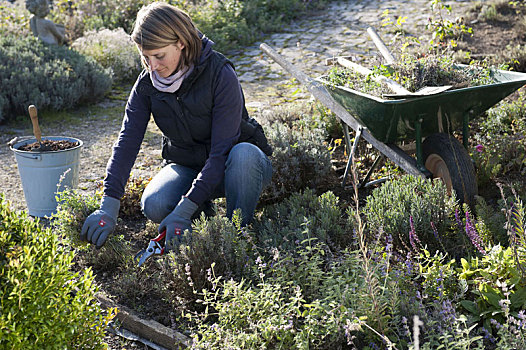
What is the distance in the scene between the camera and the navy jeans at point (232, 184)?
3088mm

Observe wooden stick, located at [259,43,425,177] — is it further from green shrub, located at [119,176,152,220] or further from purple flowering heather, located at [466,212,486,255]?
green shrub, located at [119,176,152,220]

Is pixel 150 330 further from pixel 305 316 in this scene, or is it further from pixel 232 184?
pixel 232 184

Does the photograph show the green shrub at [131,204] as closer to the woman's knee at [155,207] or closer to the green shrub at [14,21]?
the woman's knee at [155,207]

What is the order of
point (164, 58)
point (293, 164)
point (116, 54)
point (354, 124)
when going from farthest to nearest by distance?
1. point (116, 54)
2. point (293, 164)
3. point (354, 124)
4. point (164, 58)

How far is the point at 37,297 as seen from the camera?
1.85 m

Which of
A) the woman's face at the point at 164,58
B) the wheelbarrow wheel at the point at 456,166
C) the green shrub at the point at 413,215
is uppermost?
the woman's face at the point at 164,58

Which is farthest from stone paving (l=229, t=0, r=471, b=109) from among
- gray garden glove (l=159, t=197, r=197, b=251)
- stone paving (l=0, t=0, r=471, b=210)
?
gray garden glove (l=159, t=197, r=197, b=251)

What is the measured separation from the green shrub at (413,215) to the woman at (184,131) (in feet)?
2.23

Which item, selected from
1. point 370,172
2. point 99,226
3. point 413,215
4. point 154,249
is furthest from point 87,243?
point 370,172

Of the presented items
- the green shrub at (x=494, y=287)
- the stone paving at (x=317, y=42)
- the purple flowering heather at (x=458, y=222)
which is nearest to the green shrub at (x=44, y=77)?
the stone paving at (x=317, y=42)

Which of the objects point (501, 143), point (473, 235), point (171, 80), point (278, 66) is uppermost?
point (171, 80)

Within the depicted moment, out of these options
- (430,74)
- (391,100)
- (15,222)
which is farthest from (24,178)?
(430,74)

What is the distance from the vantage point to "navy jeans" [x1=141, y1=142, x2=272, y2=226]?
3.09m

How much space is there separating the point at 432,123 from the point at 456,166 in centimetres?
37
